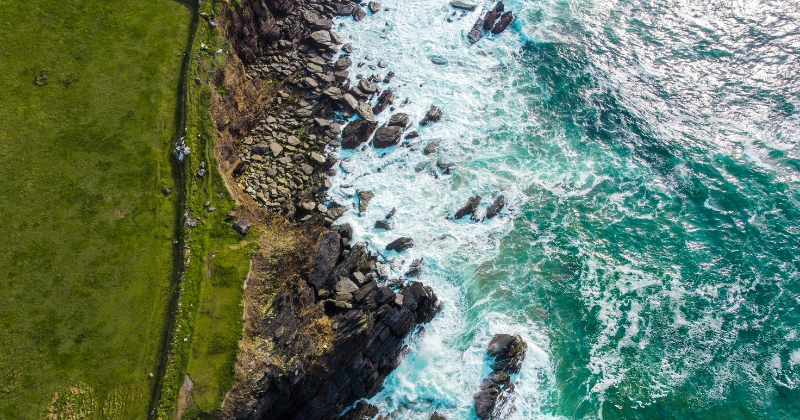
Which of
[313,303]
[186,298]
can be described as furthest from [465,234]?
Answer: [186,298]

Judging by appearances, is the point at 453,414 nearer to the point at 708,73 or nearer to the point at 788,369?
the point at 788,369

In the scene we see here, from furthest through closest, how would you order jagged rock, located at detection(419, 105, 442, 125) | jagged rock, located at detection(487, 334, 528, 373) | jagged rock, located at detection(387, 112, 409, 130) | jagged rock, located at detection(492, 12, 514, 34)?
jagged rock, located at detection(492, 12, 514, 34) → jagged rock, located at detection(419, 105, 442, 125) → jagged rock, located at detection(387, 112, 409, 130) → jagged rock, located at detection(487, 334, 528, 373)

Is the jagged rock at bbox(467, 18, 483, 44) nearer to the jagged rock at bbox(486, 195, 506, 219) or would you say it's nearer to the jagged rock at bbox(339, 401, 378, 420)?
the jagged rock at bbox(486, 195, 506, 219)

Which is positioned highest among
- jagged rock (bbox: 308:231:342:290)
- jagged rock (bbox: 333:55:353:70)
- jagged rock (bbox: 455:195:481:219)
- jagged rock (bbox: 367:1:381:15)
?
jagged rock (bbox: 367:1:381:15)

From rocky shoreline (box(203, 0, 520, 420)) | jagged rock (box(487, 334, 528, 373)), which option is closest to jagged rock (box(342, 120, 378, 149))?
rocky shoreline (box(203, 0, 520, 420))

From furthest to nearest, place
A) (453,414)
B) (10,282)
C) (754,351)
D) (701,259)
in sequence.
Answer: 1. (701,259)
2. (754,351)
3. (453,414)
4. (10,282)

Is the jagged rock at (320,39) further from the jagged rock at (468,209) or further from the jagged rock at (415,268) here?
the jagged rock at (415,268)
